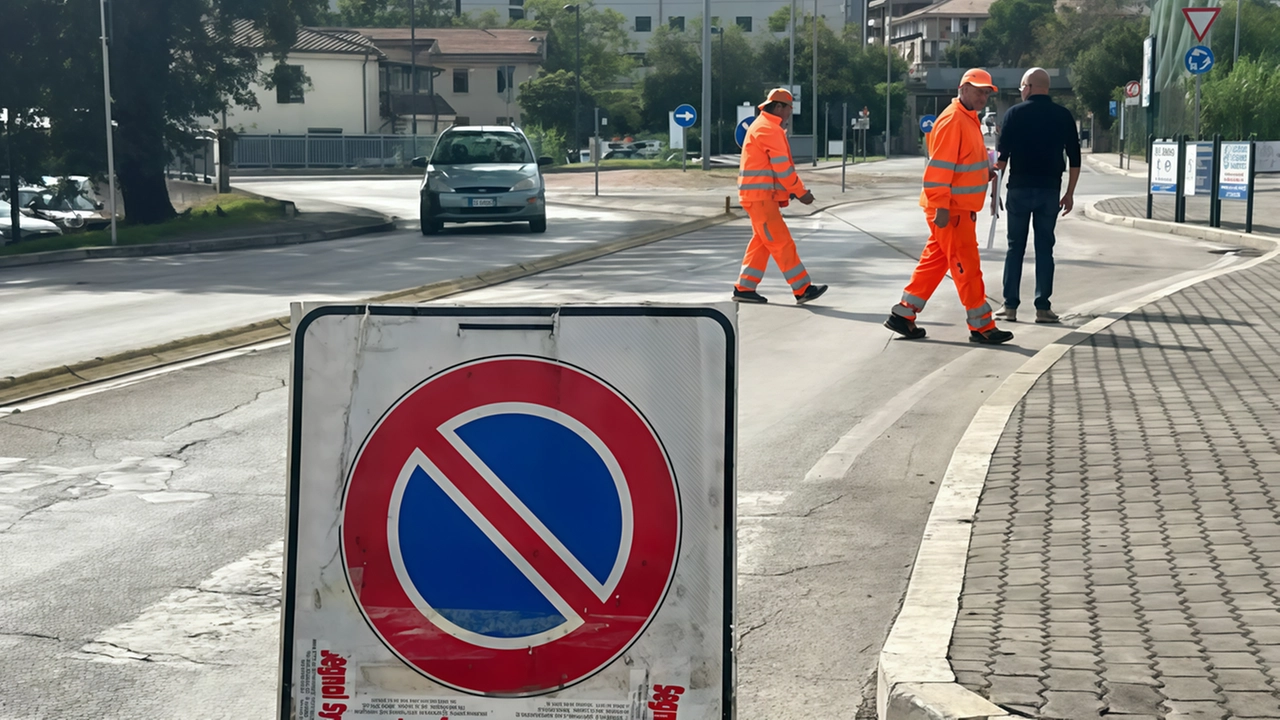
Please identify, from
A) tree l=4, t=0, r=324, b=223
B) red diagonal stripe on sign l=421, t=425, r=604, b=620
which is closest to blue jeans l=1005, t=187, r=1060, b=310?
red diagonal stripe on sign l=421, t=425, r=604, b=620

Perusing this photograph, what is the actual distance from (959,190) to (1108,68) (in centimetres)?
7775

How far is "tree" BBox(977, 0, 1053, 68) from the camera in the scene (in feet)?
442

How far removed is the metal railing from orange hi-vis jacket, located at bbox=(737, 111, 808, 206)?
54.2m

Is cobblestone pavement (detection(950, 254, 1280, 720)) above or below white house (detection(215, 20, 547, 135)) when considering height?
below

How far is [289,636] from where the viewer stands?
273 cm

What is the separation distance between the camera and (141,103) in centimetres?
2742

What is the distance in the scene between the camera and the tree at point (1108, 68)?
82.3 meters

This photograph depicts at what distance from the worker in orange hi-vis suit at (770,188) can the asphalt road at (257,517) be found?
0.51 m

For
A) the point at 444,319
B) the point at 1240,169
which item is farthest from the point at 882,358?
the point at 1240,169

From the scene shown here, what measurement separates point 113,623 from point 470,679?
260cm

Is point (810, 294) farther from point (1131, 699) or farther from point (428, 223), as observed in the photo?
point (428, 223)

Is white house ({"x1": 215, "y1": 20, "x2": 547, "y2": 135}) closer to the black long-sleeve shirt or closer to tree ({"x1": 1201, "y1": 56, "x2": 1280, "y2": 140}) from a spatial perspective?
tree ({"x1": 1201, "y1": 56, "x2": 1280, "y2": 140})

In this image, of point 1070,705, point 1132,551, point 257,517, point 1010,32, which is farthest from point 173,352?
point 1010,32

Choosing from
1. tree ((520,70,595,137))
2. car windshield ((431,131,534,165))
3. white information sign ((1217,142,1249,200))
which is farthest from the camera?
tree ((520,70,595,137))
